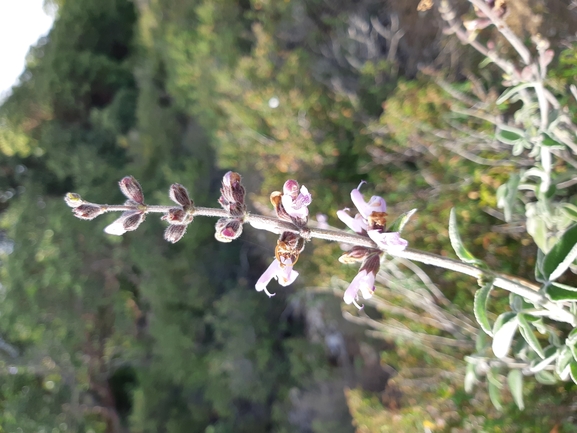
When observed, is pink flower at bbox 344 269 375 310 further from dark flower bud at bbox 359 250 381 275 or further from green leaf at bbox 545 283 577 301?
green leaf at bbox 545 283 577 301

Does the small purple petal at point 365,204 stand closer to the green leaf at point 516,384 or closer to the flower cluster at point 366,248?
the flower cluster at point 366,248

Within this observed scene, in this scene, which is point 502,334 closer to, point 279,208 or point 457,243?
point 457,243

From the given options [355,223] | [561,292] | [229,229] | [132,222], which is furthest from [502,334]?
[132,222]

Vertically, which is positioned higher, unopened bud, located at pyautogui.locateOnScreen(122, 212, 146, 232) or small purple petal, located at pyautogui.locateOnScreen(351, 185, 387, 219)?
small purple petal, located at pyautogui.locateOnScreen(351, 185, 387, 219)

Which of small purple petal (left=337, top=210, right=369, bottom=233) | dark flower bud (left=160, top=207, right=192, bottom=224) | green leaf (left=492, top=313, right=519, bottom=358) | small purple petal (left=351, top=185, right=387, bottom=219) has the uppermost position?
small purple petal (left=351, top=185, right=387, bottom=219)

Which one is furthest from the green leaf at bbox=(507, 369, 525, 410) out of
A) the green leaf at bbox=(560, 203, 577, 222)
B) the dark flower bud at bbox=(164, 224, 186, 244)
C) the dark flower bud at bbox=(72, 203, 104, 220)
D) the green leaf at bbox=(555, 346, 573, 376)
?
the dark flower bud at bbox=(72, 203, 104, 220)

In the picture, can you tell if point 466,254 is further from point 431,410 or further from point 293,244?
point 431,410

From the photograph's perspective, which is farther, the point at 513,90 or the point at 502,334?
the point at 513,90
